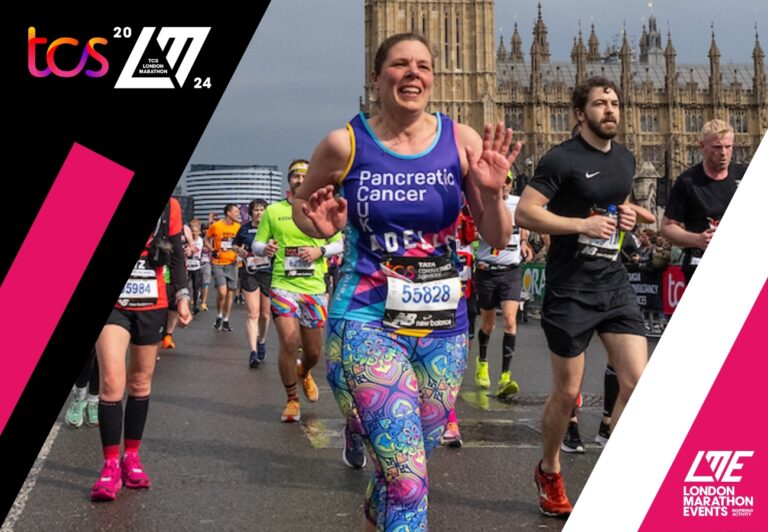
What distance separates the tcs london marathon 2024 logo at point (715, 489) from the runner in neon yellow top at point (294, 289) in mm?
3564

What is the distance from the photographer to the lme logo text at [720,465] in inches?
192

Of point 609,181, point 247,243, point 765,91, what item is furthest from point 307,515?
point 765,91

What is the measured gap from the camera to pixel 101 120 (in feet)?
33.2

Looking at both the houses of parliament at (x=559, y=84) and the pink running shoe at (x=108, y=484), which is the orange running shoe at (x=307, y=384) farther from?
the houses of parliament at (x=559, y=84)

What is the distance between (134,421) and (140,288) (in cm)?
73

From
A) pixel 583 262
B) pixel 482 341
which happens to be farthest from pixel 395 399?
pixel 482 341

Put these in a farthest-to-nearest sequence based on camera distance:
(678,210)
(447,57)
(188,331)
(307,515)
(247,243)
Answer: (447,57) → (188,331) → (247,243) → (678,210) → (307,515)

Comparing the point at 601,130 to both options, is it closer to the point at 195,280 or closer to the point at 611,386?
the point at 611,386

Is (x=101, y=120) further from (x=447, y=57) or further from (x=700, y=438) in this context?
(x=447, y=57)

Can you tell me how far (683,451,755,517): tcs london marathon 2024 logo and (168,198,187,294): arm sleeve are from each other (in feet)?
9.93

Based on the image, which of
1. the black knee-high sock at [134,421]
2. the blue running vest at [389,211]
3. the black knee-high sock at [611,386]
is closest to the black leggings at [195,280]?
the black knee-high sock at [611,386]

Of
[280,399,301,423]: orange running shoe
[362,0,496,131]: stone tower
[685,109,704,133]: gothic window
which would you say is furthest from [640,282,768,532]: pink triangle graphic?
[685,109,704,133]: gothic window

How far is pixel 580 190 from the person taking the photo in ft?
17.0

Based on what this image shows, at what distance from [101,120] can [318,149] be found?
682 centimetres
